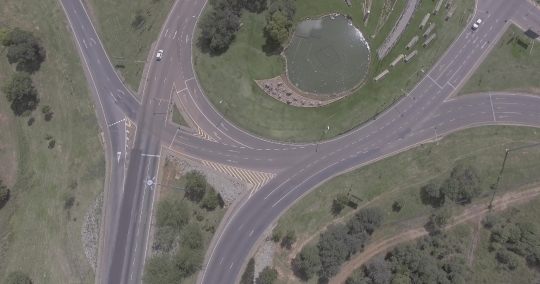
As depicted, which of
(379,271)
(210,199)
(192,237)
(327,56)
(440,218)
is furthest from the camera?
(327,56)

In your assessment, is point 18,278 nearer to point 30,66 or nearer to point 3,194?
point 3,194

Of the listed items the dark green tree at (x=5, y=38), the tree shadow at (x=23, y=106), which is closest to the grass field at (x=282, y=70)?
the tree shadow at (x=23, y=106)

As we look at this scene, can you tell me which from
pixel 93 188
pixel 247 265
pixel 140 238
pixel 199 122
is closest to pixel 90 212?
pixel 93 188

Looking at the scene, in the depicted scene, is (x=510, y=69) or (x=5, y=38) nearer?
(x=510, y=69)

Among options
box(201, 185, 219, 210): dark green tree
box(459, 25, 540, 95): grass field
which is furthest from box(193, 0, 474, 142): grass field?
box(201, 185, 219, 210): dark green tree

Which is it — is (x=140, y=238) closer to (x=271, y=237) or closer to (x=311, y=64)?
(x=271, y=237)

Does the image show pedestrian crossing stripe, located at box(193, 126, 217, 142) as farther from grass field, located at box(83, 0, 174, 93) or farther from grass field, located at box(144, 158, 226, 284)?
grass field, located at box(83, 0, 174, 93)

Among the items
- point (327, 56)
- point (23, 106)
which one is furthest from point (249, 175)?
point (23, 106)

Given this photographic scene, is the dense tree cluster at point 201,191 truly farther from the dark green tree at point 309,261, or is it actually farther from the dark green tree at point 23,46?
the dark green tree at point 23,46
